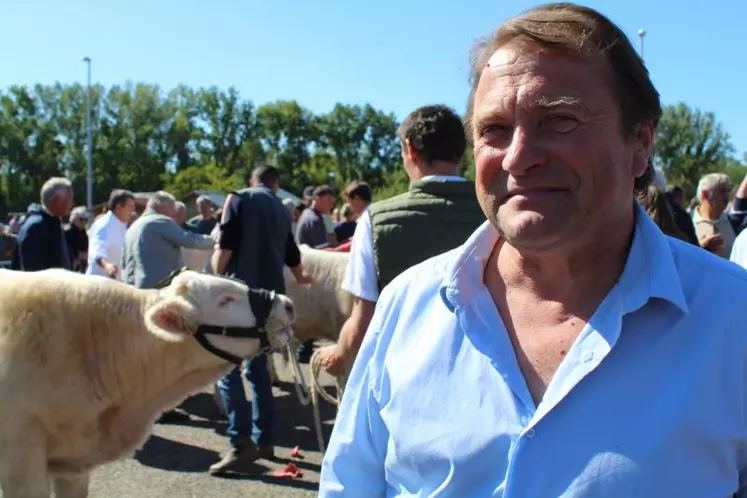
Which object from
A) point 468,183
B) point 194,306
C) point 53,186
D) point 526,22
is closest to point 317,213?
point 53,186

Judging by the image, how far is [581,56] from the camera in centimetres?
152

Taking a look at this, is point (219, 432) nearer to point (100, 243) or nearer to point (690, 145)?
point (100, 243)

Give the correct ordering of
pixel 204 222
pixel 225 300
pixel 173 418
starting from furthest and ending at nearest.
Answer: pixel 204 222, pixel 173 418, pixel 225 300

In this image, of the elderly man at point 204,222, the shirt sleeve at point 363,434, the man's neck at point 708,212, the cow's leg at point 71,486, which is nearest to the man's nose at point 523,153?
the shirt sleeve at point 363,434

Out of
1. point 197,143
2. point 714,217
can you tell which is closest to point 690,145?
point 197,143

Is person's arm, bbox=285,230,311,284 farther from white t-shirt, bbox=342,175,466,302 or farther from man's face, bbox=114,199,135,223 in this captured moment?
man's face, bbox=114,199,135,223

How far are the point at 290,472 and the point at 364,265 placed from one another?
2849 mm

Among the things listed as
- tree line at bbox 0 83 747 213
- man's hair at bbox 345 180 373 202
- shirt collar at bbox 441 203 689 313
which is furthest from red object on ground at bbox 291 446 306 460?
tree line at bbox 0 83 747 213

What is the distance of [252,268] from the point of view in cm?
616

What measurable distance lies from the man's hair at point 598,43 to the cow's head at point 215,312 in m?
3.07

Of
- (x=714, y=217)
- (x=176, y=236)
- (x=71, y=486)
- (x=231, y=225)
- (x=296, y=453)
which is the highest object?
(x=714, y=217)

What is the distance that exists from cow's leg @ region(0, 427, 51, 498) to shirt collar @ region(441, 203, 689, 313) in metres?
3.07

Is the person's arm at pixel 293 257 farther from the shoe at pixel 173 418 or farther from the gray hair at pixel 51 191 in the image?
the gray hair at pixel 51 191

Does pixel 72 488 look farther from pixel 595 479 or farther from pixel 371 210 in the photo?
pixel 595 479
